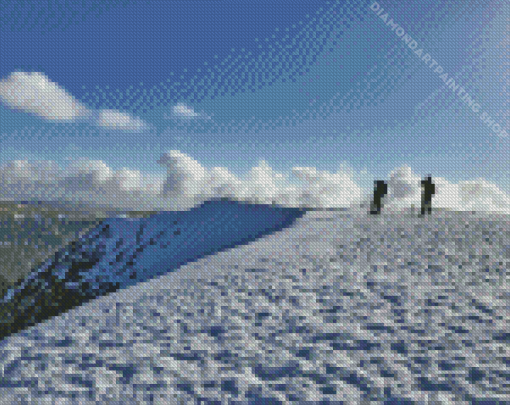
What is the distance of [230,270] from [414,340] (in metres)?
4.92

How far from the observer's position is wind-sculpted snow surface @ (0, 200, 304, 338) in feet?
51.9

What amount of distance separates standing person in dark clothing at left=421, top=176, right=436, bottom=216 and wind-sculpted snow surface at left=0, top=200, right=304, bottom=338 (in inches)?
241

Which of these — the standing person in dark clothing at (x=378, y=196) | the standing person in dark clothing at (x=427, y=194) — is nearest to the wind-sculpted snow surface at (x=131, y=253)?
the standing person in dark clothing at (x=378, y=196)

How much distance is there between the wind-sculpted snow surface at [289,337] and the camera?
4.71 m

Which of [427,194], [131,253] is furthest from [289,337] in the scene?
[131,253]

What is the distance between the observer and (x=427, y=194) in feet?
51.9

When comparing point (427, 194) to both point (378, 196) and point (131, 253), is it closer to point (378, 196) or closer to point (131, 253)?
point (378, 196)

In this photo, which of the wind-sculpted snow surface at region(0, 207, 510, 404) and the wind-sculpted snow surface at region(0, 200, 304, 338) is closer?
the wind-sculpted snow surface at region(0, 207, 510, 404)

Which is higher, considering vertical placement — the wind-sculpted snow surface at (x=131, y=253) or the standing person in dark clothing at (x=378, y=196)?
the standing person in dark clothing at (x=378, y=196)

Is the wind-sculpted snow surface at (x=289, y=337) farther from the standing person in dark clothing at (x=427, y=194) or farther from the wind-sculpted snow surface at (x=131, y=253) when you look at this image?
the wind-sculpted snow surface at (x=131, y=253)

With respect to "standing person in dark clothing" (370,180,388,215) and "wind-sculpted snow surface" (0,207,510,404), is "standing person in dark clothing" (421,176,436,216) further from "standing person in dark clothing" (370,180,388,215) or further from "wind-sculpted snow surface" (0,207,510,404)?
"wind-sculpted snow surface" (0,207,510,404)

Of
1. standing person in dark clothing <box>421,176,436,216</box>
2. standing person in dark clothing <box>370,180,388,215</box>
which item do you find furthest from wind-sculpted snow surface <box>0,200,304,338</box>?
standing person in dark clothing <box>421,176,436,216</box>

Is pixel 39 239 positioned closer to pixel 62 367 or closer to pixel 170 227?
pixel 170 227

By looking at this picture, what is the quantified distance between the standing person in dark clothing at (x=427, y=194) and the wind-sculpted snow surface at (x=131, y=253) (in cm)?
611
